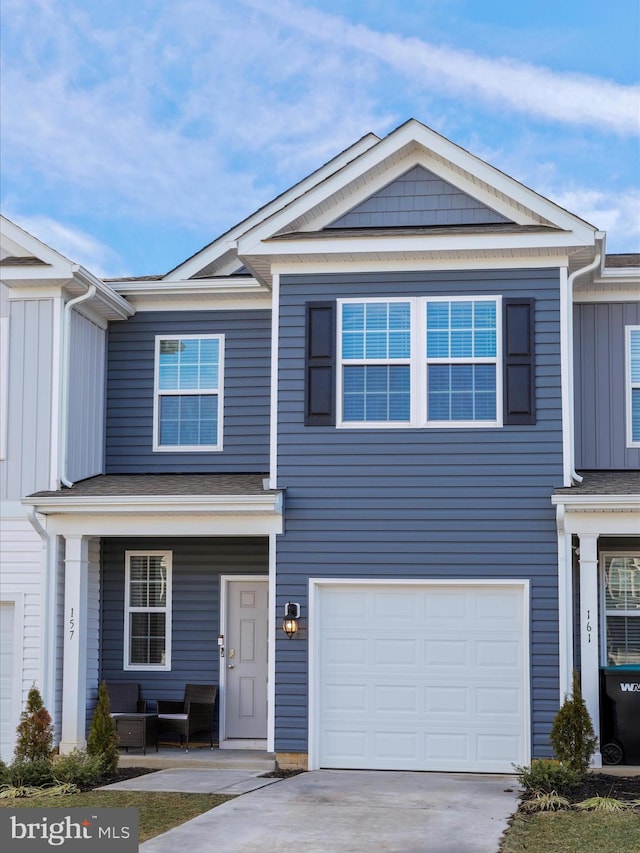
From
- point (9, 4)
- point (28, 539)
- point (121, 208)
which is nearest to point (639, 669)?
point (28, 539)

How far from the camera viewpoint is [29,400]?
13711mm

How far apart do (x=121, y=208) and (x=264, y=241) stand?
80.3 feet

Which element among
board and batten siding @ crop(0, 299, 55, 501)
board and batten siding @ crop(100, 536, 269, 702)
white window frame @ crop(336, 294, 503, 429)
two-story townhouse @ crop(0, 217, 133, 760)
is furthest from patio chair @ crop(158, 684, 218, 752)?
white window frame @ crop(336, 294, 503, 429)

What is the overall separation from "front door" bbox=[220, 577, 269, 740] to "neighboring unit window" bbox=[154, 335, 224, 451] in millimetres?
1890

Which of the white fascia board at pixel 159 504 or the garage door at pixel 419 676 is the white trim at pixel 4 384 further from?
the garage door at pixel 419 676

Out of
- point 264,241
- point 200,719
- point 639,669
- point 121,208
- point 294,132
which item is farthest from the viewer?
point 121,208

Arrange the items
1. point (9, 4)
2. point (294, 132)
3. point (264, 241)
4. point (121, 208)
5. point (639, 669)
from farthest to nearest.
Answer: point (121, 208), point (294, 132), point (9, 4), point (264, 241), point (639, 669)

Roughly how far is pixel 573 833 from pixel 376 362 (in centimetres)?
572

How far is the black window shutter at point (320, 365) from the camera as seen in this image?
12.9 meters

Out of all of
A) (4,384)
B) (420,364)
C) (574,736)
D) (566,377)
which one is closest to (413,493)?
(420,364)

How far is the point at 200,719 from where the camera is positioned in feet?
45.6

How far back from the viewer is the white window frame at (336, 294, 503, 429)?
12.7m

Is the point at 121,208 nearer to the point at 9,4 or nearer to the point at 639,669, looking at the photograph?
the point at 9,4

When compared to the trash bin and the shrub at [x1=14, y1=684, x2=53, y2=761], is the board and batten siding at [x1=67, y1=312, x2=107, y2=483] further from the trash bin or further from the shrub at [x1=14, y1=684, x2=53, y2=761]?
the trash bin
